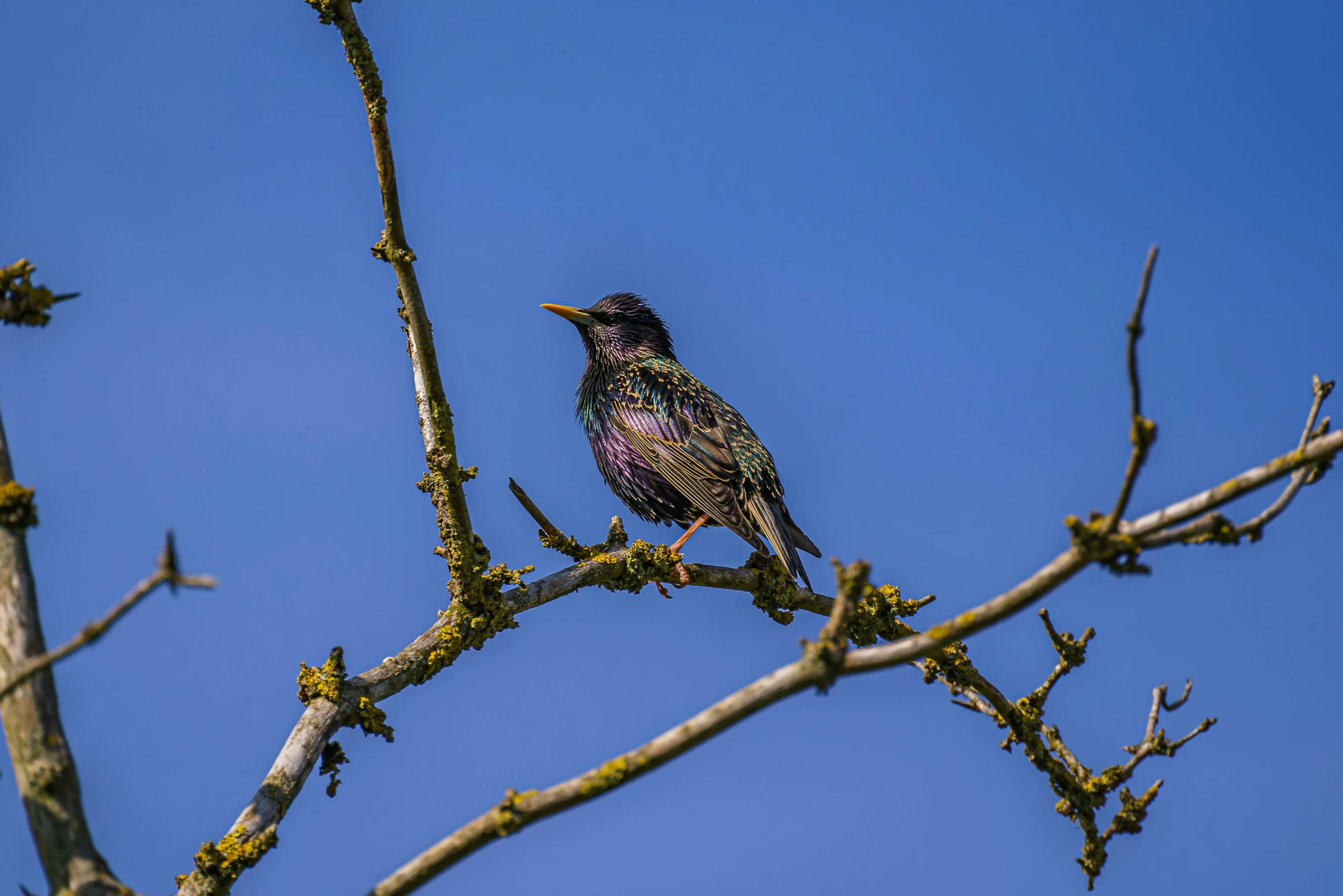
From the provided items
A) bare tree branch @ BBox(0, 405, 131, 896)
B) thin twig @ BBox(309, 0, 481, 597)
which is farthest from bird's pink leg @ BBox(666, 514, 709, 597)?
bare tree branch @ BBox(0, 405, 131, 896)

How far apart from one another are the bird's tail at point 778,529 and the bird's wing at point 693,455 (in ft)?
0.26

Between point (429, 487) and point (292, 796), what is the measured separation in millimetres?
1522

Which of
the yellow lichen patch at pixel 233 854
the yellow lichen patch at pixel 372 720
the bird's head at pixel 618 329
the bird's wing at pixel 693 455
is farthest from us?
the bird's head at pixel 618 329

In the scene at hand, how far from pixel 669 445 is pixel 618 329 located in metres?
1.54

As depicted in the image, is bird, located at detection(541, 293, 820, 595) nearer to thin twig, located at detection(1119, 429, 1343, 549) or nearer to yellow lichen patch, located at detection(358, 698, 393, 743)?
yellow lichen patch, located at detection(358, 698, 393, 743)

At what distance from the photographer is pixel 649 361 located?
8.34 m

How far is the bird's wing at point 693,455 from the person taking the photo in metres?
7.05

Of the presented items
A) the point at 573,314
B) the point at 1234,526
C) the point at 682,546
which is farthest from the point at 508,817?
the point at 573,314

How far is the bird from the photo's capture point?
7.10 m

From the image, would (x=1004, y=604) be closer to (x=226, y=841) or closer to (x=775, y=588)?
(x=226, y=841)

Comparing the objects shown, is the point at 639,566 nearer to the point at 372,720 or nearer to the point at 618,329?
the point at 372,720

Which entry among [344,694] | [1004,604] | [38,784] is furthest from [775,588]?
[38,784]

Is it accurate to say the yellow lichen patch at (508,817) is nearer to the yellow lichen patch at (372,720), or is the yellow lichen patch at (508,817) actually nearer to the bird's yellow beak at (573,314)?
the yellow lichen patch at (372,720)

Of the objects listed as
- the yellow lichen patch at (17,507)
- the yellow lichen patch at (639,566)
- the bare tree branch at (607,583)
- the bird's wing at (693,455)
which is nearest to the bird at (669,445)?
the bird's wing at (693,455)
